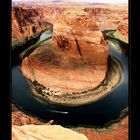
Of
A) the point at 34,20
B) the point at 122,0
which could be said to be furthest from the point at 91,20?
the point at 34,20

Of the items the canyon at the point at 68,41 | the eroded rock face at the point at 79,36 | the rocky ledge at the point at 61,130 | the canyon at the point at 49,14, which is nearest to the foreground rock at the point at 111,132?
the rocky ledge at the point at 61,130

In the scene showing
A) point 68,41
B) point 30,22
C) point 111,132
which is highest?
point 30,22

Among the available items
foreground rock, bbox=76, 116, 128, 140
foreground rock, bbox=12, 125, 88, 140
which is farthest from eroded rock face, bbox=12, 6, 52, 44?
foreground rock, bbox=76, 116, 128, 140

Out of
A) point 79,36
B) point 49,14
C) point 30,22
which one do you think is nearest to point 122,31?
point 79,36

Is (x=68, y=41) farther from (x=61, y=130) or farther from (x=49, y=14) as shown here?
(x=61, y=130)

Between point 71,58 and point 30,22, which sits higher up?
point 30,22

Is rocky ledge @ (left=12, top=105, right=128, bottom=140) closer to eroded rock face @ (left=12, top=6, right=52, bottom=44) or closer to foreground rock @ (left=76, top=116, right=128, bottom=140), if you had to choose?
foreground rock @ (left=76, top=116, right=128, bottom=140)

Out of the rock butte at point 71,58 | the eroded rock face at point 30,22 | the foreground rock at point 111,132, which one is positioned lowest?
the foreground rock at point 111,132

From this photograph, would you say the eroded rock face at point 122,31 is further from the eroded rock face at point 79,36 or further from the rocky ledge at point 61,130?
the rocky ledge at point 61,130

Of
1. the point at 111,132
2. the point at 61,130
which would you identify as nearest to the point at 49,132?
the point at 61,130
